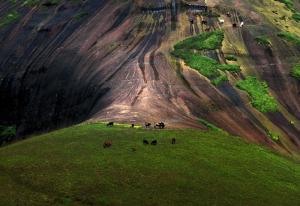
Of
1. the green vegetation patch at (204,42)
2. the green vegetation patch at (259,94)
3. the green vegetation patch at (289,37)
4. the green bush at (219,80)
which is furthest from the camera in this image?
the green vegetation patch at (289,37)

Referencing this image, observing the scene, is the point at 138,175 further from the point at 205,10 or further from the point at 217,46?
the point at 205,10

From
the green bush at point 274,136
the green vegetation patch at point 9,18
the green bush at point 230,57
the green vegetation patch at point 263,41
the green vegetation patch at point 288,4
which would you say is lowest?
the green bush at point 274,136

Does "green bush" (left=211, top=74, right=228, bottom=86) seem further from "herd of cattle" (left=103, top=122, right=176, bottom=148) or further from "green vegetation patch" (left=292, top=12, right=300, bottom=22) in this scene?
"green vegetation patch" (left=292, top=12, right=300, bottom=22)

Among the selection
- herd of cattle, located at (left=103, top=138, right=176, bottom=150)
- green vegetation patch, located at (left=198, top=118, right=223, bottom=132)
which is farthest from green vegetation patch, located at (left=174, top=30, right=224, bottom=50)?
herd of cattle, located at (left=103, top=138, right=176, bottom=150)

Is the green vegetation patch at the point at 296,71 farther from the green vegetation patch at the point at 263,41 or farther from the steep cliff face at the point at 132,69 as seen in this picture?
the green vegetation patch at the point at 263,41

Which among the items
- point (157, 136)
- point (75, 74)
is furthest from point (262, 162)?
point (75, 74)

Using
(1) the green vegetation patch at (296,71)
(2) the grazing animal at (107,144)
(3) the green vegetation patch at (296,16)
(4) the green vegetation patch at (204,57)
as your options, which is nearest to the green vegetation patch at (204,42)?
(4) the green vegetation patch at (204,57)

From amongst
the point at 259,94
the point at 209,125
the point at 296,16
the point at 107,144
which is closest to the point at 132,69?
the point at 259,94
